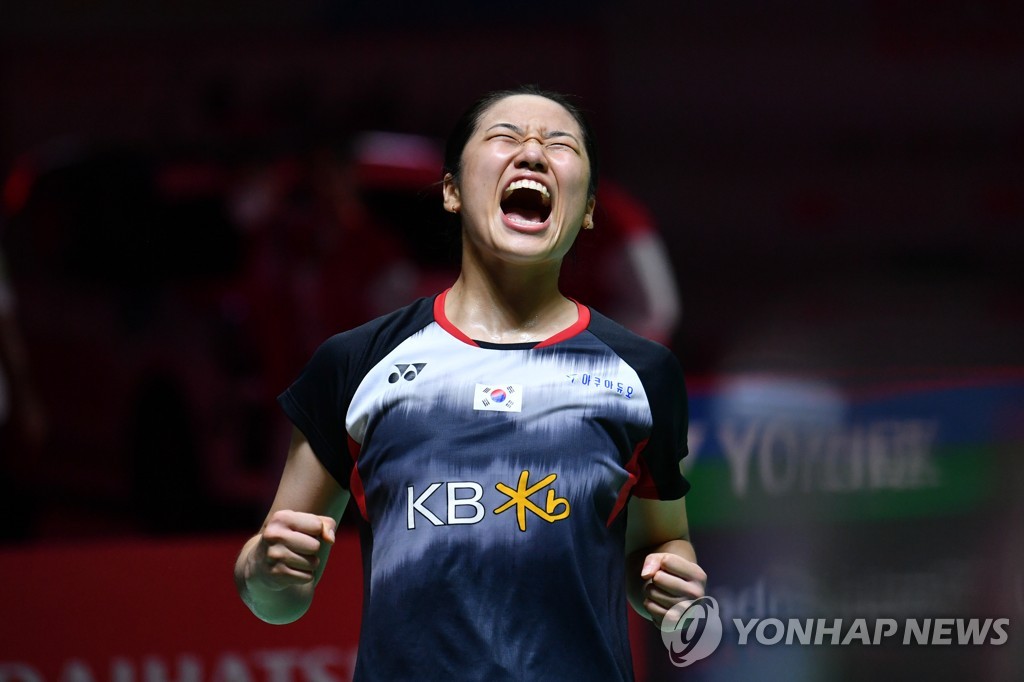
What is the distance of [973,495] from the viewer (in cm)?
307

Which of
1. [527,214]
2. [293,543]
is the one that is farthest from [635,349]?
[293,543]

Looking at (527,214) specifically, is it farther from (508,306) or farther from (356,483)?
(356,483)

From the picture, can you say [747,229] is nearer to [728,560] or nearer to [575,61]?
[575,61]

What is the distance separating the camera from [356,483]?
1.64 metres

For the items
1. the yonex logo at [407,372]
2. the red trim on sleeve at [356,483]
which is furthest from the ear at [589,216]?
the red trim on sleeve at [356,483]

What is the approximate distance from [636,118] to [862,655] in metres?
1.87

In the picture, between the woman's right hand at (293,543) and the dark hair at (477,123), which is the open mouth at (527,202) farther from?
the woman's right hand at (293,543)

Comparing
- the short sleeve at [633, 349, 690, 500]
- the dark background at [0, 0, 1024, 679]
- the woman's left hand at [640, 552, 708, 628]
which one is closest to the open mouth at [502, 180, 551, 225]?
the short sleeve at [633, 349, 690, 500]

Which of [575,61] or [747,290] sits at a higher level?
[575,61]

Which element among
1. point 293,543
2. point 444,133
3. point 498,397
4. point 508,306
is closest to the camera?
point 293,543

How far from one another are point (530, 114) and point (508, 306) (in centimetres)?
27

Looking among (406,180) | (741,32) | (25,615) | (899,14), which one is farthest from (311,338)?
(899,14)

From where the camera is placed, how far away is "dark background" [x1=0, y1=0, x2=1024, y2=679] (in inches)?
152

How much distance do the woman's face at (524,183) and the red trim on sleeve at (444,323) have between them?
96 millimetres
